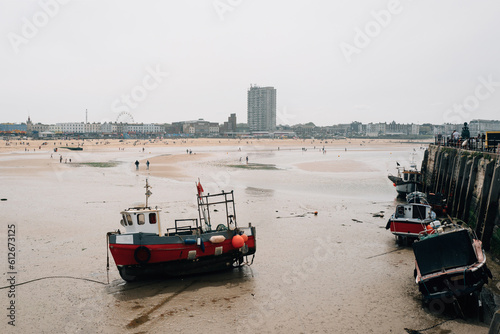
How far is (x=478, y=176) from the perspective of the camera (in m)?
21.8

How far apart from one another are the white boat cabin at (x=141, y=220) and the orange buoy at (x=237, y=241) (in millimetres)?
2988

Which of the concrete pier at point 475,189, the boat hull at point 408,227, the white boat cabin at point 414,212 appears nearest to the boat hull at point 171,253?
the boat hull at point 408,227

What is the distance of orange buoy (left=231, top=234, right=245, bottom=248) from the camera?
15962 mm

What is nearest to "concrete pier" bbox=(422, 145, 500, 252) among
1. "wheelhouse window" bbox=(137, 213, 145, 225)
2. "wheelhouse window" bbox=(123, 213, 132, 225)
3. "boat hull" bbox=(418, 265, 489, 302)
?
"boat hull" bbox=(418, 265, 489, 302)

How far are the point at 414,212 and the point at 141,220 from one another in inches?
521

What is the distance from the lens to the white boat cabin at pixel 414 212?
1997 cm

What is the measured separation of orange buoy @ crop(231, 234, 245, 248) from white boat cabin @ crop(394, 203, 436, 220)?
861cm

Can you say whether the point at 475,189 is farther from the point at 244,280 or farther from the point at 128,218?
the point at 128,218

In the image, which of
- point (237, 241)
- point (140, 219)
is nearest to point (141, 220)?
point (140, 219)

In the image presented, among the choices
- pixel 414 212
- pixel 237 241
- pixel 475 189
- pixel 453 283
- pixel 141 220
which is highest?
pixel 475 189

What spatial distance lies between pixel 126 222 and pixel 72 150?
8464cm

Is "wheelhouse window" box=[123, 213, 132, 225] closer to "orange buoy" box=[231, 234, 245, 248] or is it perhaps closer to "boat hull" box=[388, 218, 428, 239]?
"orange buoy" box=[231, 234, 245, 248]

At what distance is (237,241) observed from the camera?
16.0m

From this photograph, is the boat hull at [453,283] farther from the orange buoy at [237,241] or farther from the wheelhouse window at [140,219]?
the wheelhouse window at [140,219]
